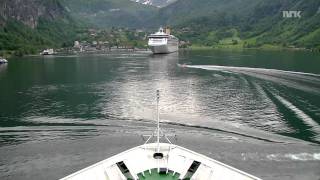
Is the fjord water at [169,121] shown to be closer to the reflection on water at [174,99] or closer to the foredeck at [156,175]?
the reflection on water at [174,99]

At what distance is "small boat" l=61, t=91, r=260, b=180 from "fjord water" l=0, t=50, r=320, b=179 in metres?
11.6

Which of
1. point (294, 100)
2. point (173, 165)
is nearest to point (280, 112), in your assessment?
point (294, 100)

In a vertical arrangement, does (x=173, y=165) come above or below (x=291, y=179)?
above

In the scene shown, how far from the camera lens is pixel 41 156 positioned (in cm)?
4872

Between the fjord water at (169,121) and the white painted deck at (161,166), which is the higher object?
the white painted deck at (161,166)

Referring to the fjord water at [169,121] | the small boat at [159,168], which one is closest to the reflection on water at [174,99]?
the fjord water at [169,121]

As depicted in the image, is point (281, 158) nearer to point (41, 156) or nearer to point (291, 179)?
point (291, 179)

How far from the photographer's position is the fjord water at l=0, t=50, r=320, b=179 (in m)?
47.1

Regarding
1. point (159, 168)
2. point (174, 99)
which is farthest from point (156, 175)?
point (174, 99)

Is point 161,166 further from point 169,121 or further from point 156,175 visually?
point 169,121

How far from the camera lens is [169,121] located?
64125 millimetres

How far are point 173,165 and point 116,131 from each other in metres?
26.3

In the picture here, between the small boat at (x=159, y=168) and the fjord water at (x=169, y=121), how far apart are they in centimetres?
1156

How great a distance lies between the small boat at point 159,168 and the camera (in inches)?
1230
